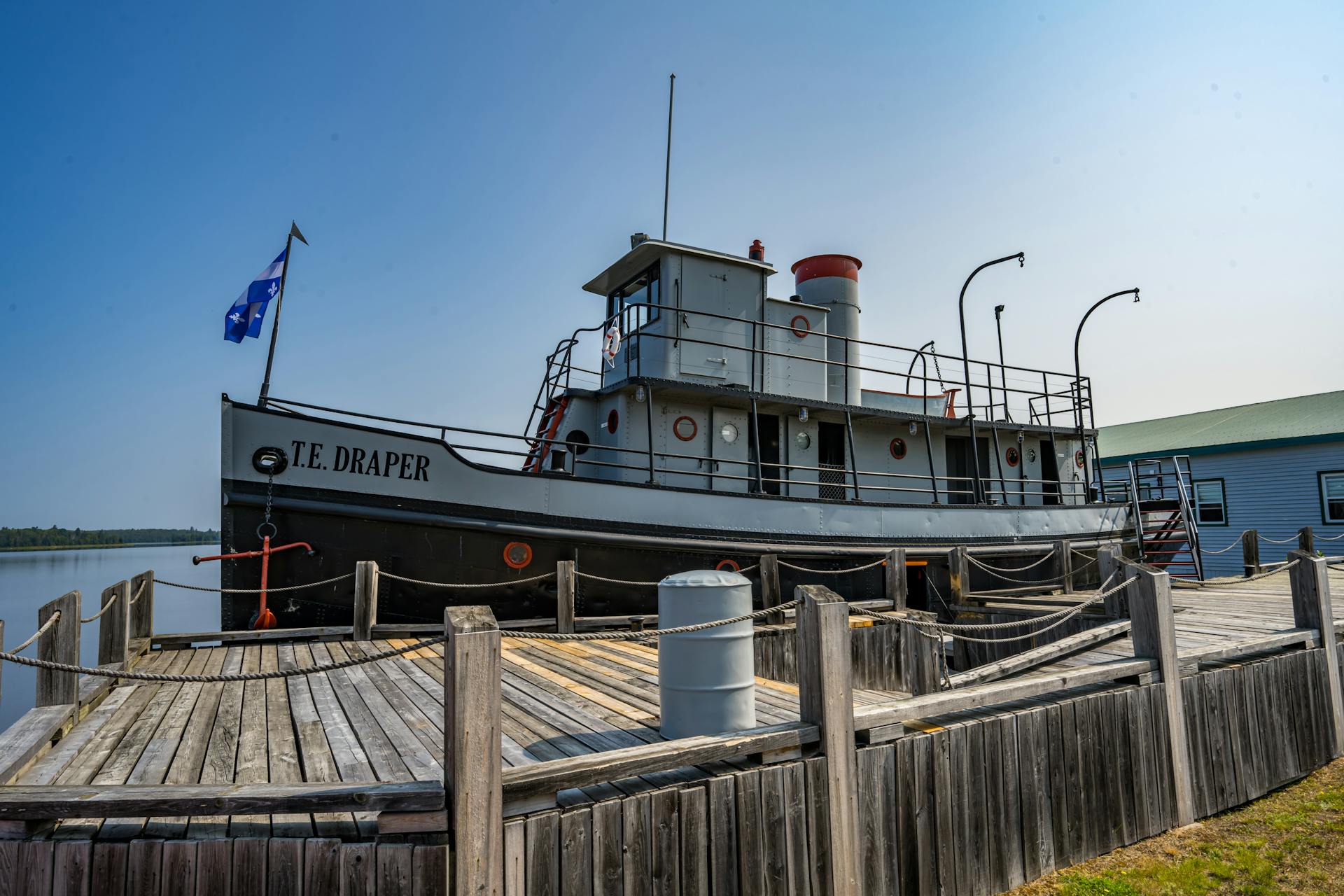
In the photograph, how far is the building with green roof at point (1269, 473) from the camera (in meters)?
17.7

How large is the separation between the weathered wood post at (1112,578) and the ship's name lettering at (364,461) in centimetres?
710

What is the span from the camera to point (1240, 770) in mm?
5922

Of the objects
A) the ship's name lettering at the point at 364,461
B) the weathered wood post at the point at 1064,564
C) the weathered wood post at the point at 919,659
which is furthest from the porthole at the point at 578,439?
the weathered wood post at the point at 1064,564

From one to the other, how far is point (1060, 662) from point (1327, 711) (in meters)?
2.72

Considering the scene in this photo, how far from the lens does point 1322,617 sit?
7.00m

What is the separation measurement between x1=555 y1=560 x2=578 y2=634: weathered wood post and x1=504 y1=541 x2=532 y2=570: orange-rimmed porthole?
79 cm

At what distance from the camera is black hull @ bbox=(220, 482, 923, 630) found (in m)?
7.95

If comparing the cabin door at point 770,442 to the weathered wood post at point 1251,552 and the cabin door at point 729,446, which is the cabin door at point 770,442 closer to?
the cabin door at point 729,446

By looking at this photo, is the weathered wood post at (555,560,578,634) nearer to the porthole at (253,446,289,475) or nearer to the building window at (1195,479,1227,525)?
the porthole at (253,446,289,475)

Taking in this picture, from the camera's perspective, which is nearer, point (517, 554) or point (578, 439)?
point (517, 554)

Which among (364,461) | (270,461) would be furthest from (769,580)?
(270,461)

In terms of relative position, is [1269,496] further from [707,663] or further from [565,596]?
[707,663]

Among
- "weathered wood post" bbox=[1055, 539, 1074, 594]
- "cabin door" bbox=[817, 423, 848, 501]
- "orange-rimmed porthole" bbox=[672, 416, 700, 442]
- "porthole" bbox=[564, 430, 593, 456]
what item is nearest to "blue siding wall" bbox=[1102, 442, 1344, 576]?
"weathered wood post" bbox=[1055, 539, 1074, 594]

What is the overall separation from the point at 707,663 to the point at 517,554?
208 inches
